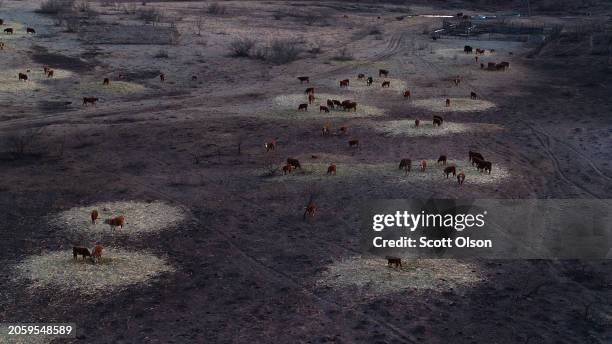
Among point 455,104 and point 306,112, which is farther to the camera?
point 455,104

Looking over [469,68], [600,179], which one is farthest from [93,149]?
[469,68]

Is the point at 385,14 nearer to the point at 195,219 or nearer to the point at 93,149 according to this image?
the point at 93,149

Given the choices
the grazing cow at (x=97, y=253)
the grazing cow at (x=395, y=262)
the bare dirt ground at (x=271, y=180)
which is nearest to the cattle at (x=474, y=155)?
the bare dirt ground at (x=271, y=180)

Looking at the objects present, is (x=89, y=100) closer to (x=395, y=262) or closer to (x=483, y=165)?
(x=483, y=165)

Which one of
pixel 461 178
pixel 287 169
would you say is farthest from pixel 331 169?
pixel 461 178

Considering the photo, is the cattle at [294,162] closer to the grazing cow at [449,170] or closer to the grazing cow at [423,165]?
the grazing cow at [423,165]

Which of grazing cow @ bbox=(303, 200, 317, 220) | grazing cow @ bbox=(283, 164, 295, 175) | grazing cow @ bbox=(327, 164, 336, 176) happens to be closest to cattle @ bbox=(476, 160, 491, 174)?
grazing cow @ bbox=(327, 164, 336, 176)

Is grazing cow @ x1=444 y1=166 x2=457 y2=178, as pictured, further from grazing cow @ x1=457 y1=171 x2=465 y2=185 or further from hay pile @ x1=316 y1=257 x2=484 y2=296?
hay pile @ x1=316 y1=257 x2=484 y2=296
